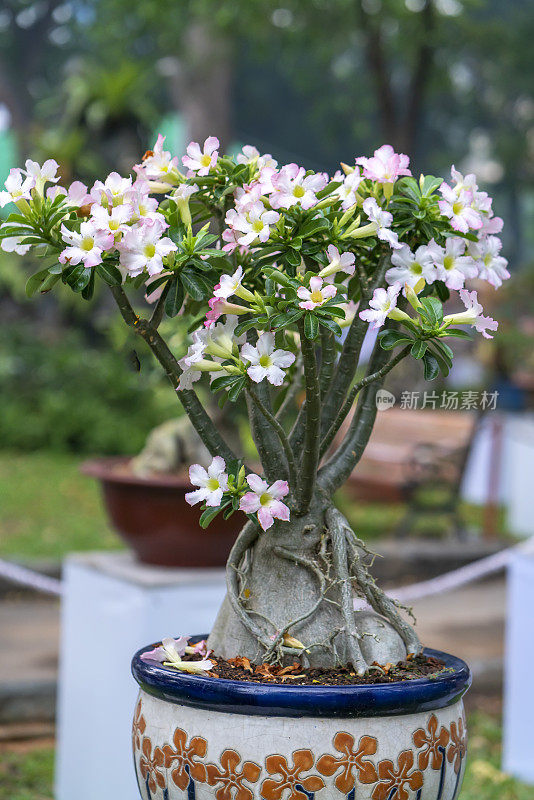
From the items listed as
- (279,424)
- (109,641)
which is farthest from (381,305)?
(109,641)

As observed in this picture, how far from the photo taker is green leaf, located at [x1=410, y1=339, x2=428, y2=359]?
4.87 ft

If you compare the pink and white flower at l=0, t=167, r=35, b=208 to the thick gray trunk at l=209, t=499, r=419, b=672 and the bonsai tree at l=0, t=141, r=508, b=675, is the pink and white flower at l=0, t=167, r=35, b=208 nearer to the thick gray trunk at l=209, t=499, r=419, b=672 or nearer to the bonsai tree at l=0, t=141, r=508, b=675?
the bonsai tree at l=0, t=141, r=508, b=675

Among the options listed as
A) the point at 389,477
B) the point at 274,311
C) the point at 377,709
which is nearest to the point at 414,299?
the point at 274,311

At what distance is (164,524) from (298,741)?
6.14ft

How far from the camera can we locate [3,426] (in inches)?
368

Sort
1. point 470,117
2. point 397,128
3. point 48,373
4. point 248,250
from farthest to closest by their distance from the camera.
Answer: point 470,117 < point 48,373 < point 397,128 < point 248,250

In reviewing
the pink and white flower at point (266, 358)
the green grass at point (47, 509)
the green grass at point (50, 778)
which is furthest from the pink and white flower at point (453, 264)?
the green grass at point (47, 509)

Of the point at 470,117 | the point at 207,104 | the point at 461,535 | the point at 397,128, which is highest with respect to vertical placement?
the point at 470,117

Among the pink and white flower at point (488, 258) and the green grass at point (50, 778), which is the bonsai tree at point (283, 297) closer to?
the pink and white flower at point (488, 258)

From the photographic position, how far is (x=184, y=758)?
1537mm

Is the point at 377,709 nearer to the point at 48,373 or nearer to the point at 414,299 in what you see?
the point at 414,299

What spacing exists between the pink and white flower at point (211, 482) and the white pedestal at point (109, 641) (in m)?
1.63

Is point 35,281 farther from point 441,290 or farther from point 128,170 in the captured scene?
point 128,170

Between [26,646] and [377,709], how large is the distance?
13.8 ft
